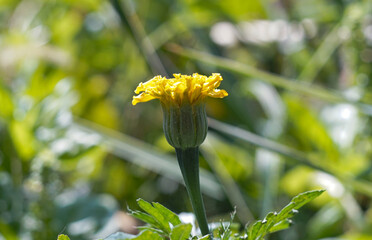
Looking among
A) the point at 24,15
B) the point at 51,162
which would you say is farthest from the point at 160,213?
the point at 24,15

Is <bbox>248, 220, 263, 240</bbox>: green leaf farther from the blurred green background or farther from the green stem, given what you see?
the blurred green background

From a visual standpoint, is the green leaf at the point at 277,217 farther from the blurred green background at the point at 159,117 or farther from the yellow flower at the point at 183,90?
the blurred green background at the point at 159,117

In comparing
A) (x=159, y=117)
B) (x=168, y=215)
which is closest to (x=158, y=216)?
(x=168, y=215)

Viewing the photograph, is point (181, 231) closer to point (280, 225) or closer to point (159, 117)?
point (280, 225)

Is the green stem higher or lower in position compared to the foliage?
higher

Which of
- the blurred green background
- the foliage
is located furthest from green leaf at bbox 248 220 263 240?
the blurred green background

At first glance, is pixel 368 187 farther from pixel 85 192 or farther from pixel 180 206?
pixel 85 192
